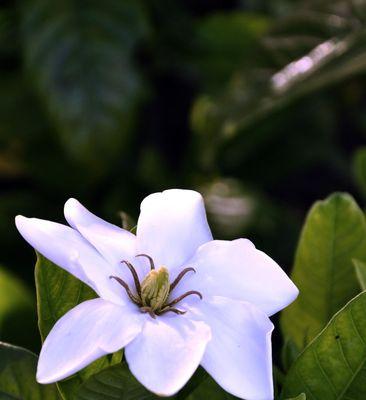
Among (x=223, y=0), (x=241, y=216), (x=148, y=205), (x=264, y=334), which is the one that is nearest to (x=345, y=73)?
(x=241, y=216)

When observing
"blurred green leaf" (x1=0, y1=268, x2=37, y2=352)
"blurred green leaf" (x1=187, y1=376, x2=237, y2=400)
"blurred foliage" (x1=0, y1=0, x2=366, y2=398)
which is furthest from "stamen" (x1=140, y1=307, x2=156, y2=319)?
"blurred foliage" (x1=0, y1=0, x2=366, y2=398)

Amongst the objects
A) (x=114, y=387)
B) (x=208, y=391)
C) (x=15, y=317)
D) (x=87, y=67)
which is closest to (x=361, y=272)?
(x=208, y=391)

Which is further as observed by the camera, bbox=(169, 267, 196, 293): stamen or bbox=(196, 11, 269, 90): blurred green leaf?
bbox=(196, 11, 269, 90): blurred green leaf

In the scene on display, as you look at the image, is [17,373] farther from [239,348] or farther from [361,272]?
[361,272]

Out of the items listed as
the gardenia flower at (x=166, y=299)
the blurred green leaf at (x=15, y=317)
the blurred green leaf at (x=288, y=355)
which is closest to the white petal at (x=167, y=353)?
the gardenia flower at (x=166, y=299)

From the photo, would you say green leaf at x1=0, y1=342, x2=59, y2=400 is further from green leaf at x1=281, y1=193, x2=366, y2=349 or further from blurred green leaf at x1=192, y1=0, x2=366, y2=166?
blurred green leaf at x1=192, y1=0, x2=366, y2=166

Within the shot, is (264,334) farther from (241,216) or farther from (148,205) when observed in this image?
(241,216)
